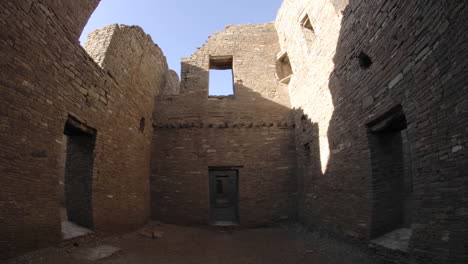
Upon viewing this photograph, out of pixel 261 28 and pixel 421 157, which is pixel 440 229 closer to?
pixel 421 157

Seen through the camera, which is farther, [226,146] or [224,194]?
[224,194]

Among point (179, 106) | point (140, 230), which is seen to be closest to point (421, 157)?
point (140, 230)

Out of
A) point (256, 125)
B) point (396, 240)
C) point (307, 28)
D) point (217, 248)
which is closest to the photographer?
point (396, 240)

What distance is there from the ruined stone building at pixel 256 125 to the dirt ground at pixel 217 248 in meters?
0.34

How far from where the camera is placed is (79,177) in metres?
6.34

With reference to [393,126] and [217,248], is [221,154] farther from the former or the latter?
[393,126]

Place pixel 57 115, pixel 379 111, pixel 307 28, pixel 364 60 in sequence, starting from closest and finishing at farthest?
pixel 379 111 → pixel 57 115 → pixel 364 60 → pixel 307 28

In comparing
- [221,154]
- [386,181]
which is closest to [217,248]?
[221,154]

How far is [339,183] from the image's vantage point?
20.8 ft

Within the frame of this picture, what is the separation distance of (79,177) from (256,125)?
19.4 ft

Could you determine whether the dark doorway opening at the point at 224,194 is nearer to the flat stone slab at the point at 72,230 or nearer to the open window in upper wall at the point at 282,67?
the open window in upper wall at the point at 282,67

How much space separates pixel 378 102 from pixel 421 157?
4.63 ft

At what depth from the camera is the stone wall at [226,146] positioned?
29.9 ft

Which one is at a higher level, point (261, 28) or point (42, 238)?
point (261, 28)
